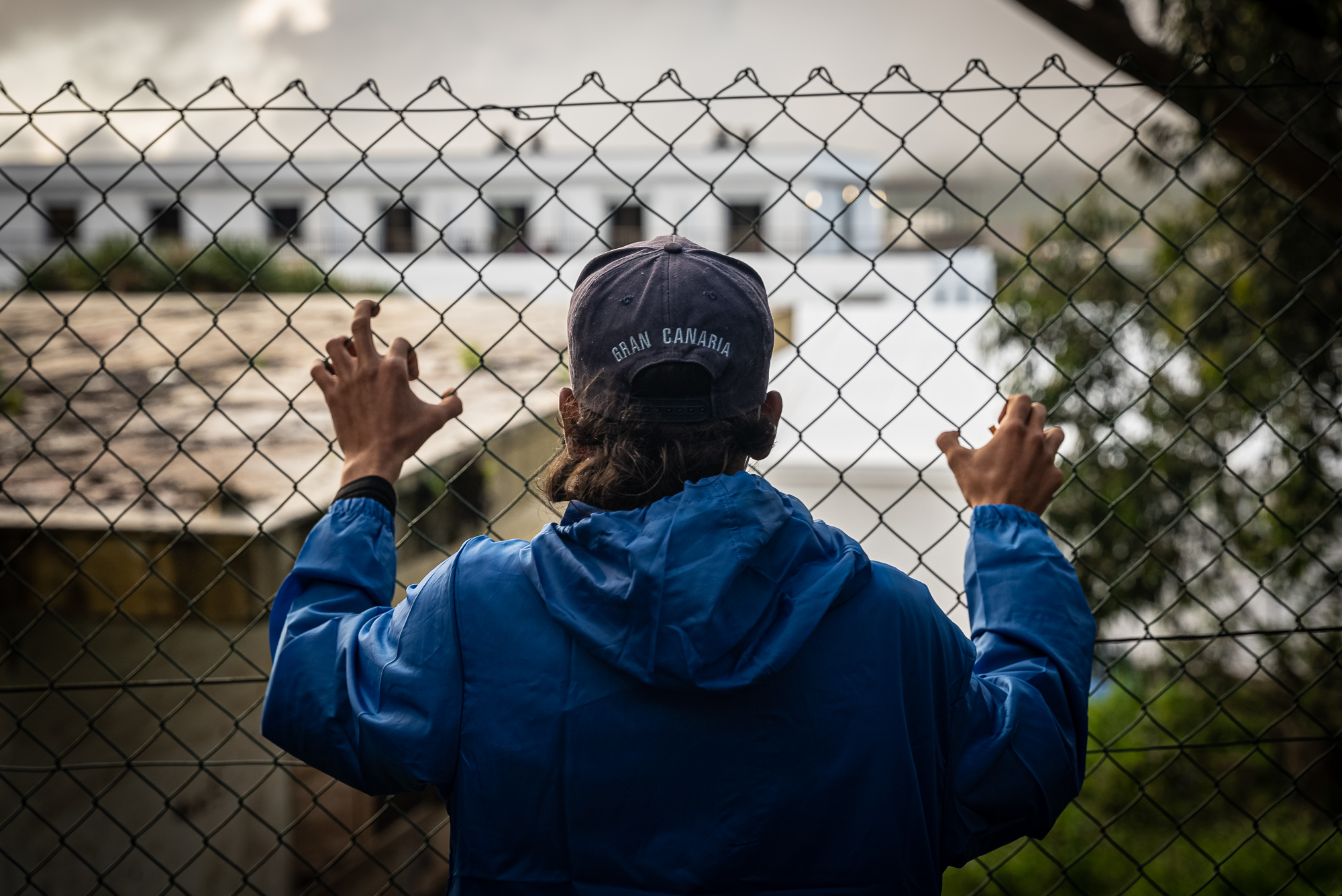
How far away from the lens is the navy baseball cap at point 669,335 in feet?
3.33

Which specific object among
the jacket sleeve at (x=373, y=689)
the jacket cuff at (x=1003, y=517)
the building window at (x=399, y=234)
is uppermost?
the building window at (x=399, y=234)

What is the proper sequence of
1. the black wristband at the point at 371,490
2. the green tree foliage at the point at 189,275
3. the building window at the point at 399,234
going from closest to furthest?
the black wristband at the point at 371,490 → the green tree foliage at the point at 189,275 → the building window at the point at 399,234

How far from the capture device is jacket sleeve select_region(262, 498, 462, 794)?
0.97m

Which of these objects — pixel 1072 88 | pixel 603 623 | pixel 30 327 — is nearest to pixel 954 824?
pixel 603 623

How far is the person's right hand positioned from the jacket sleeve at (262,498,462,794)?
2.51 ft

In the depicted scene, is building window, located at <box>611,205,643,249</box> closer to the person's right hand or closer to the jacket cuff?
the person's right hand

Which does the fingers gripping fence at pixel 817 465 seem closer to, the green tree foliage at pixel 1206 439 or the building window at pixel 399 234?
the green tree foliage at pixel 1206 439

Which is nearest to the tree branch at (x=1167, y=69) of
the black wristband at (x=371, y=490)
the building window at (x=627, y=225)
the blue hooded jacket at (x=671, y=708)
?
the blue hooded jacket at (x=671, y=708)

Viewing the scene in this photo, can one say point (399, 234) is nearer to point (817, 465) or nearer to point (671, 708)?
point (817, 465)

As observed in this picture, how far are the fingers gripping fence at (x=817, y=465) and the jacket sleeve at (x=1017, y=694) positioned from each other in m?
0.35

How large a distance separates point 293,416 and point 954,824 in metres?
3.82

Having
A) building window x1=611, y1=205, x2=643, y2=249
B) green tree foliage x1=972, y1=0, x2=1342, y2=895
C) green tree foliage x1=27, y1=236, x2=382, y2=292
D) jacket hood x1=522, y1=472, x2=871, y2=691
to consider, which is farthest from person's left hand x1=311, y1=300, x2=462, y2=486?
building window x1=611, y1=205, x2=643, y2=249

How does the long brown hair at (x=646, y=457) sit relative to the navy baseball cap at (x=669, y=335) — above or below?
below

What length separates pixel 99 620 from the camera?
2.64 m
